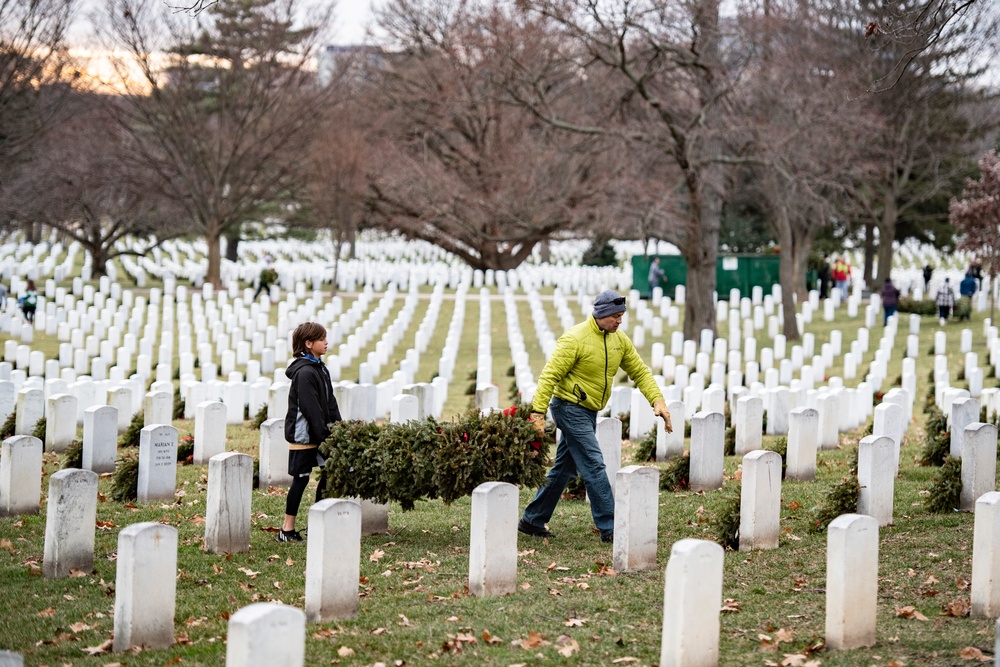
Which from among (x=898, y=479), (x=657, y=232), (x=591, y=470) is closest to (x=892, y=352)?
(x=657, y=232)

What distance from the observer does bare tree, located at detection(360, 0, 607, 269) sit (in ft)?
141

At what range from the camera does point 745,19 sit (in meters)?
25.2

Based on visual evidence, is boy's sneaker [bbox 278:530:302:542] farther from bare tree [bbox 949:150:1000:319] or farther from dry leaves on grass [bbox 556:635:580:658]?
bare tree [bbox 949:150:1000:319]

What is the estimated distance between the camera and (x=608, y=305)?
805 cm

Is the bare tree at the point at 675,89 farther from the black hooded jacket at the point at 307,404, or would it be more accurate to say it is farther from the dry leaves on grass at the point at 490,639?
the dry leaves on grass at the point at 490,639

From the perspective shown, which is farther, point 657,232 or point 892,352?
point 657,232

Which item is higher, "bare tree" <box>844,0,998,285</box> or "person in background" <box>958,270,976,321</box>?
"bare tree" <box>844,0,998,285</box>

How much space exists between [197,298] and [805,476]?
79.0 ft

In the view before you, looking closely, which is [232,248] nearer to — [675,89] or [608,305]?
[675,89]

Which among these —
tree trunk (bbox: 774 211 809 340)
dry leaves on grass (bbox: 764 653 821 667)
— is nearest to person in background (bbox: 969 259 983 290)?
tree trunk (bbox: 774 211 809 340)

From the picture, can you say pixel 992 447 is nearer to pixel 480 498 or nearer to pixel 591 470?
pixel 591 470

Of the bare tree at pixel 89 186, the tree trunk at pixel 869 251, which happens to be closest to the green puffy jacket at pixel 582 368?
the bare tree at pixel 89 186

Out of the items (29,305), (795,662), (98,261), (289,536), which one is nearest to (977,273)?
(29,305)

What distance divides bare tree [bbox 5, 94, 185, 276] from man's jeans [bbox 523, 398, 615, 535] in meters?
36.0
